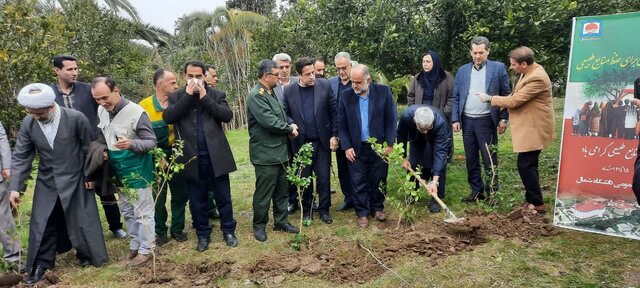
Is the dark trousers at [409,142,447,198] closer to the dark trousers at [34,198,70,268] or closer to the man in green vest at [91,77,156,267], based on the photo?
the man in green vest at [91,77,156,267]

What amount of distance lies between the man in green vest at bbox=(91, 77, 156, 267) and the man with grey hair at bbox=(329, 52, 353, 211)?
85.7 inches

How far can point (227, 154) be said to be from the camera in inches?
172

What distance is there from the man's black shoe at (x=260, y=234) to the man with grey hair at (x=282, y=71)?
1.43 meters

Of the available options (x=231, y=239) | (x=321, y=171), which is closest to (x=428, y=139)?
(x=321, y=171)

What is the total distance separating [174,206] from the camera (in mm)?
4723

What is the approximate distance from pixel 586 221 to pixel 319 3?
439 centimetres

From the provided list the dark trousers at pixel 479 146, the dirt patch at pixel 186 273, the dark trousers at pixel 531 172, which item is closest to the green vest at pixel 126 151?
the dirt patch at pixel 186 273

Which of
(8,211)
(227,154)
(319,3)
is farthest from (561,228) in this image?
(8,211)

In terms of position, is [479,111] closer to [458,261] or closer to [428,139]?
[428,139]

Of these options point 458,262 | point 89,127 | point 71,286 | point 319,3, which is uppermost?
point 319,3

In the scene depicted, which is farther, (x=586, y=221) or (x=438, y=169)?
(x=438, y=169)

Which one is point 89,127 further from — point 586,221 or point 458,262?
point 586,221

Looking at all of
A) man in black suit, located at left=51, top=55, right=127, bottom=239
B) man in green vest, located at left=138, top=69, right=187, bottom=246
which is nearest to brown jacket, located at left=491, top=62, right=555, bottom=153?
man in green vest, located at left=138, top=69, right=187, bottom=246

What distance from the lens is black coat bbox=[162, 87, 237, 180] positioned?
418 centimetres
